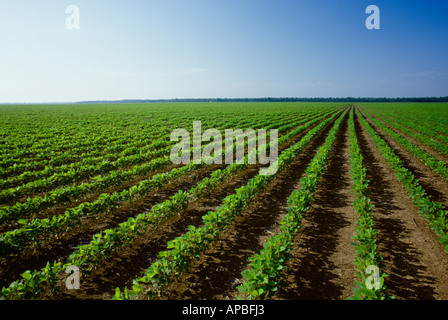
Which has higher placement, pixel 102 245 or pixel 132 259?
pixel 102 245

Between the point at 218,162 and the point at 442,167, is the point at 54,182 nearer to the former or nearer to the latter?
the point at 218,162

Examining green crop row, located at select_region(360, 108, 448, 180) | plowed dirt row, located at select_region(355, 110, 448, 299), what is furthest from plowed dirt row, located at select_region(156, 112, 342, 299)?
green crop row, located at select_region(360, 108, 448, 180)

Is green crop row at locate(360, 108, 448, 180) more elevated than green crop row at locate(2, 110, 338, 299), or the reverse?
green crop row at locate(360, 108, 448, 180)

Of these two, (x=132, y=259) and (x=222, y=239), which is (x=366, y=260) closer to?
(x=222, y=239)

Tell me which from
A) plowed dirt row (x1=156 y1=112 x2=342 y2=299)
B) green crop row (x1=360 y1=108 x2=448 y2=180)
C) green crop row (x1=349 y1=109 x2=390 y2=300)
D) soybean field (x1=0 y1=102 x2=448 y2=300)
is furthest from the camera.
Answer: green crop row (x1=360 y1=108 x2=448 y2=180)

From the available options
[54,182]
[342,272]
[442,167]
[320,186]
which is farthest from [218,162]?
[442,167]

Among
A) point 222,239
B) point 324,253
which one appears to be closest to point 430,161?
point 324,253

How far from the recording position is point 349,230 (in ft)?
18.6

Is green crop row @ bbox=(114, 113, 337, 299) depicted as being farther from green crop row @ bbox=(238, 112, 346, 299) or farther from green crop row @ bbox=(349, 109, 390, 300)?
green crop row @ bbox=(349, 109, 390, 300)

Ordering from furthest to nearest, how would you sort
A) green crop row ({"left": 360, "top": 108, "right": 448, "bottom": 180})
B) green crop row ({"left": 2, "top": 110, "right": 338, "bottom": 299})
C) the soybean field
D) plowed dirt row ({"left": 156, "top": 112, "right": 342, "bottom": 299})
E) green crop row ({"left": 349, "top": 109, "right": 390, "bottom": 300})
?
green crop row ({"left": 360, "top": 108, "right": 448, "bottom": 180}), plowed dirt row ({"left": 156, "top": 112, "right": 342, "bottom": 299}), the soybean field, green crop row ({"left": 2, "top": 110, "right": 338, "bottom": 299}), green crop row ({"left": 349, "top": 109, "right": 390, "bottom": 300})

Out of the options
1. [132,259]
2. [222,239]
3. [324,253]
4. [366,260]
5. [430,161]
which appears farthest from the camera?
[430,161]

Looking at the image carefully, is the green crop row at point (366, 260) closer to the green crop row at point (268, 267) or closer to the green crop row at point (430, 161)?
the green crop row at point (268, 267)

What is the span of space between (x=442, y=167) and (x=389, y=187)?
3238mm

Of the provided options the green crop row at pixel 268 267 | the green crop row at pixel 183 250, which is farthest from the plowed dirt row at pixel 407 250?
the green crop row at pixel 183 250
